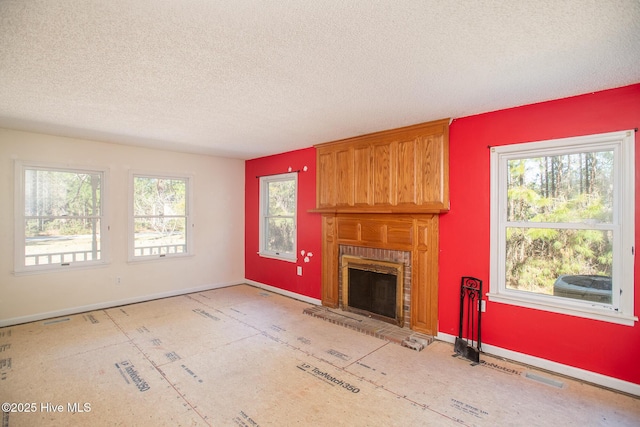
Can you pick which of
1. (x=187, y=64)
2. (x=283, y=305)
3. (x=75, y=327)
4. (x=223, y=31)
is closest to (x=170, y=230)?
(x=75, y=327)

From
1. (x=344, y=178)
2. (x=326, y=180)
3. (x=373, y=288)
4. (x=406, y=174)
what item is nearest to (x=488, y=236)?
(x=406, y=174)

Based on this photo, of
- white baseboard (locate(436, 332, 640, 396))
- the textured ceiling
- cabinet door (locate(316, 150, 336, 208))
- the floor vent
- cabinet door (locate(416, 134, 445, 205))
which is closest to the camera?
the textured ceiling

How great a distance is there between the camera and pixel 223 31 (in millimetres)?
1802

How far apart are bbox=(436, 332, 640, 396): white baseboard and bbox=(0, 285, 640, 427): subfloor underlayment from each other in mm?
85

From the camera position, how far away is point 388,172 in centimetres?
393

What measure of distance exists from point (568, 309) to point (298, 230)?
366cm

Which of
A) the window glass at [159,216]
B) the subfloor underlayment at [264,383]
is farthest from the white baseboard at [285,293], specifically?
the window glass at [159,216]

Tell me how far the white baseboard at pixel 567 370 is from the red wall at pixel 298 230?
2562 millimetres

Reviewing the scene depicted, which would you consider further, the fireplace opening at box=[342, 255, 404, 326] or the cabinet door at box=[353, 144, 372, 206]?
the cabinet door at box=[353, 144, 372, 206]

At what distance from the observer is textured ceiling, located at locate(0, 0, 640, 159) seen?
1613 mm

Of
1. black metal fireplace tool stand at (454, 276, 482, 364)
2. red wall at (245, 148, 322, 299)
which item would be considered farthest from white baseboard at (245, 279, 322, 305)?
black metal fireplace tool stand at (454, 276, 482, 364)

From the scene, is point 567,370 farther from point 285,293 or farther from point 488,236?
point 285,293

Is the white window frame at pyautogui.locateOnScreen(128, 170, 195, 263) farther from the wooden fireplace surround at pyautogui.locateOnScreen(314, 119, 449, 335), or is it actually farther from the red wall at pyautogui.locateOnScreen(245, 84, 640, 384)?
the red wall at pyautogui.locateOnScreen(245, 84, 640, 384)

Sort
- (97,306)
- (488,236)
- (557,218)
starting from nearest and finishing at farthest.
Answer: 1. (557,218)
2. (488,236)
3. (97,306)
